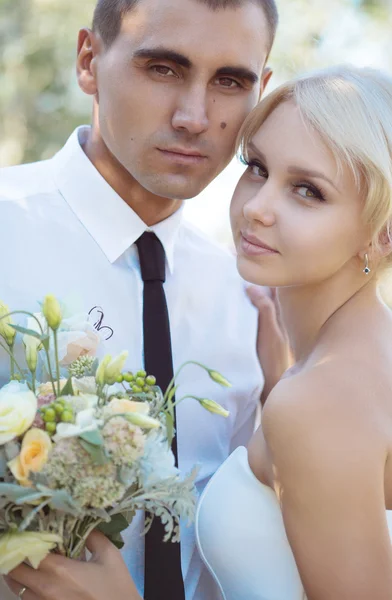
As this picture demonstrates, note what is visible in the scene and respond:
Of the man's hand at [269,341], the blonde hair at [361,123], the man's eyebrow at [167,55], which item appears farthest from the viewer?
the man's hand at [269,341]

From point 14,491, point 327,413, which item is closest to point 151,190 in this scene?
point 327,413

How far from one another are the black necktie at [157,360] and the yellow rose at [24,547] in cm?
81

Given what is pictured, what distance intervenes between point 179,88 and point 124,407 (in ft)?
4.82

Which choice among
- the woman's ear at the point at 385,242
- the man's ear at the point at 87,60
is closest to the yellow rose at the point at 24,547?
the woman's ear at the point at 385,242

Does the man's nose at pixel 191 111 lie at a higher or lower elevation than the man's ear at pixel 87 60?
lower

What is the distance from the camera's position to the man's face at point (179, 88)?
3.14 m

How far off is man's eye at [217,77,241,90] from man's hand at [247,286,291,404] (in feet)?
2.92

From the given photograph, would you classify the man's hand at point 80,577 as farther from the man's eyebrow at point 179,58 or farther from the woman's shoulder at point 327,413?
the man's eyebrow at point 179,58

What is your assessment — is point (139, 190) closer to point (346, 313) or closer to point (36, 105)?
→ point (346, 313)

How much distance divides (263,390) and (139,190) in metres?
0.98

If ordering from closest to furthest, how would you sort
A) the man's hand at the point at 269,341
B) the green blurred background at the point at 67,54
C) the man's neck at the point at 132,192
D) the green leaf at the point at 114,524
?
the green leaf at the point at 114,524 < the man's neck at the point at 132,192 < the man's hand at the point at 269,341 < the green blurred background at the point at 67,54

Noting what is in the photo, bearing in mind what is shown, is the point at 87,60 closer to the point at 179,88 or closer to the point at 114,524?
the point at 179,88

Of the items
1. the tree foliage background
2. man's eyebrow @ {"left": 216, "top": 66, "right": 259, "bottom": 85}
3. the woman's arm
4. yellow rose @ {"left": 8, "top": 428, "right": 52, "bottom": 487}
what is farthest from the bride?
the tree foliage background

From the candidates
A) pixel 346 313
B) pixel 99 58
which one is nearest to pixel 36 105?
pixel 99 58
